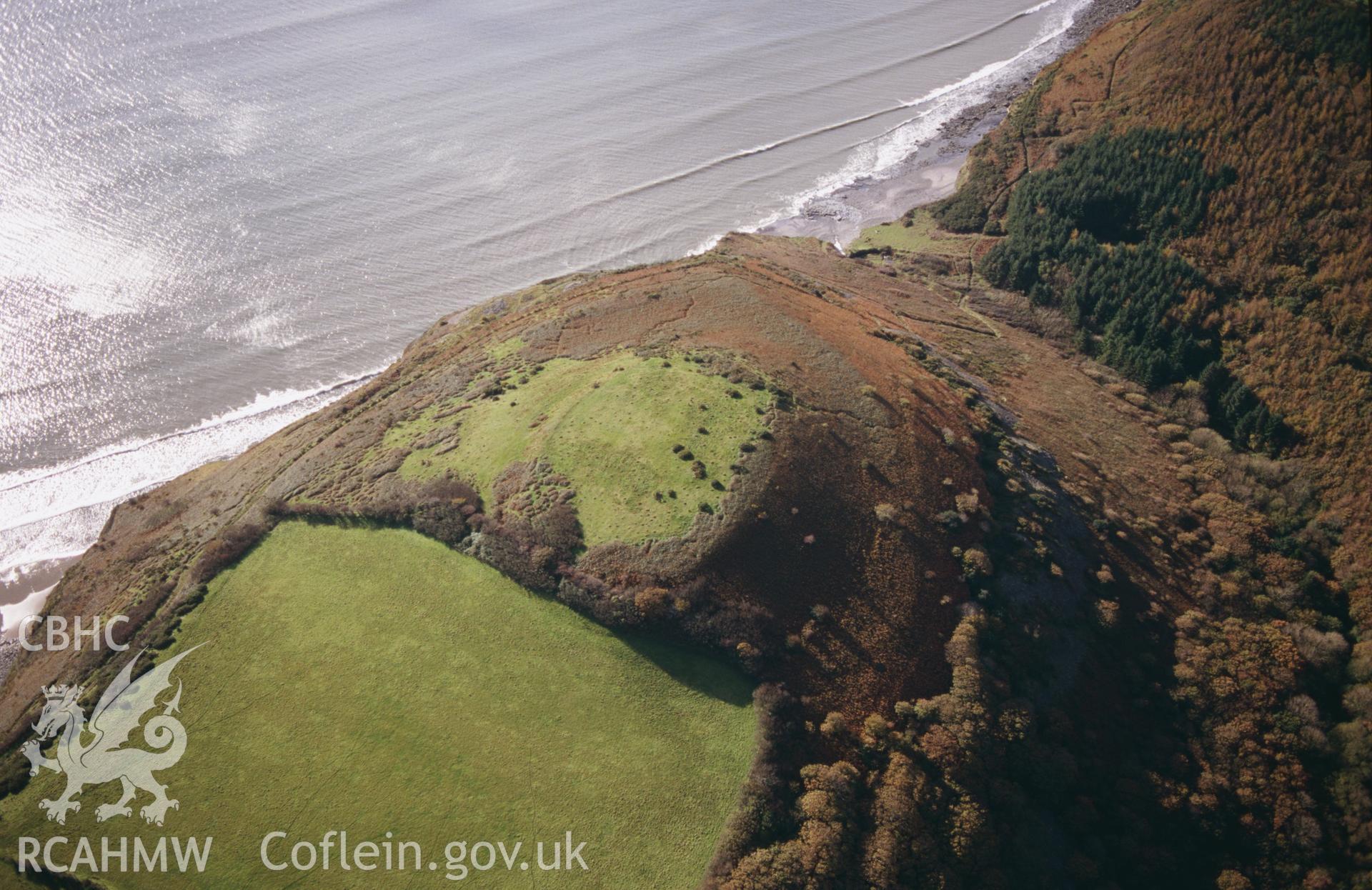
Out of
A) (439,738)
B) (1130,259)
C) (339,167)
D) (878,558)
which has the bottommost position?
(439,738)

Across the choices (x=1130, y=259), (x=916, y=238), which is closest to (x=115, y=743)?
(x=916, y=238)

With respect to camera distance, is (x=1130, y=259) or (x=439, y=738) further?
(x=1130, y=259)

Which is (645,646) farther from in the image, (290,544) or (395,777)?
(290,544)

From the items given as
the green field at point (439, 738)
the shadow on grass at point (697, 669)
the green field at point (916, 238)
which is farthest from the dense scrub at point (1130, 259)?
the green field at point (439, 738)

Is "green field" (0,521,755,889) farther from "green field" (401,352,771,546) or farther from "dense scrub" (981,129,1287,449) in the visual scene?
"dense scrub" (981,129,1287,449)

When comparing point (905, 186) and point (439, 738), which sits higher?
point (905, 186)

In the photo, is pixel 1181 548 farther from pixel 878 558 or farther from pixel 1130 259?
pixel 1130 259

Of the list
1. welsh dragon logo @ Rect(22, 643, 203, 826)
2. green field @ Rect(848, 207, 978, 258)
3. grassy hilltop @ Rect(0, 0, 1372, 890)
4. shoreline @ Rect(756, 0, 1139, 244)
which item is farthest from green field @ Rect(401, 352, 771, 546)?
shoreline @ Rect(756, 0, 1139, 244)

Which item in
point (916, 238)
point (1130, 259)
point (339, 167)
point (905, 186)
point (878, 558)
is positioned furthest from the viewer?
point (905, 186)
